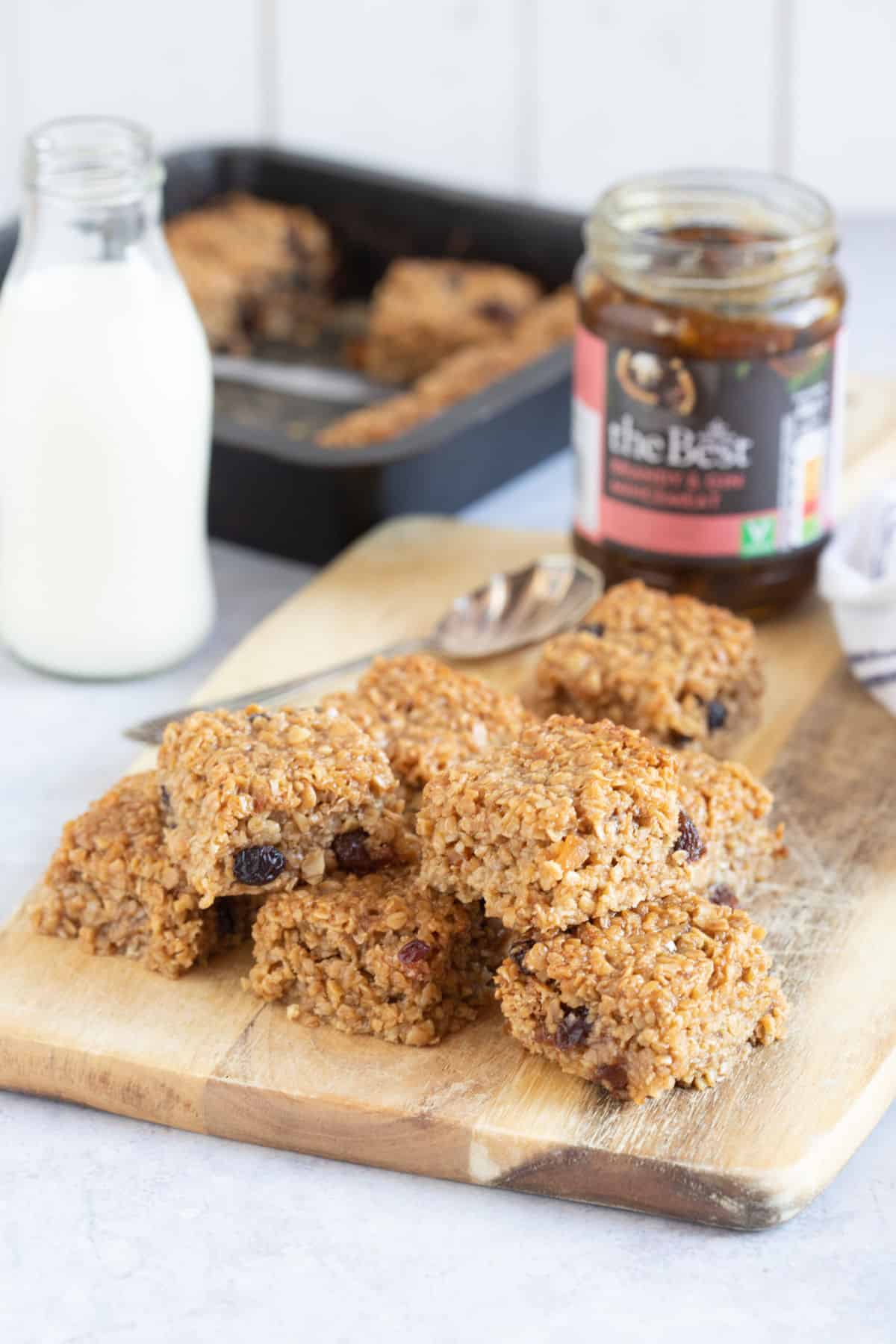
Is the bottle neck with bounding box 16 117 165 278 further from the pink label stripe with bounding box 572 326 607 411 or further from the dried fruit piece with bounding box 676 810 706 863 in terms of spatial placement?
the dried fruit piece with bounding box 676 810 706 863

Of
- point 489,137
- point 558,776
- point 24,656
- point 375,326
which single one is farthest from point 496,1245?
point 489,137

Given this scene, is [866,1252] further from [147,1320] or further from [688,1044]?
[147,1320]

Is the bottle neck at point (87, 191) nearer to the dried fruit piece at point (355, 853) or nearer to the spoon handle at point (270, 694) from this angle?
the spoon handle at point (270, 694)

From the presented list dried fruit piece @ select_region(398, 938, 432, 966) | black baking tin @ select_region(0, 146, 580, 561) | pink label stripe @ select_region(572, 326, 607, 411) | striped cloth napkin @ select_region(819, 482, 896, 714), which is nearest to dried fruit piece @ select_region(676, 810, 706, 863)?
dried fruit piece @ select_region(398, 938, 432, 966)

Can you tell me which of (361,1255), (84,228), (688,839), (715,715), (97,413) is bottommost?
(361,1255)

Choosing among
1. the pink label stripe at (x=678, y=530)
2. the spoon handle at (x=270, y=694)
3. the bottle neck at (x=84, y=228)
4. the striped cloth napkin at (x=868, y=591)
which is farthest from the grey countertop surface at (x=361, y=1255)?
the bottle neck at (x=84, y=228)

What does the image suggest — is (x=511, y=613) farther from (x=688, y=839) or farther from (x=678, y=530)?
(x=688, y=839)

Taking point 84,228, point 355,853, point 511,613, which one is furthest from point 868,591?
point 84,228
